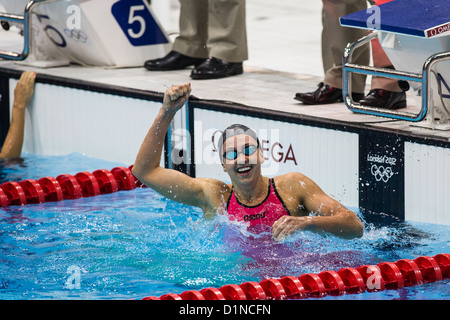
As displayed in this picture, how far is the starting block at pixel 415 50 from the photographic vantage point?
4.40 meters

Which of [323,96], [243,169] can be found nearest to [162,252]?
[243,169]

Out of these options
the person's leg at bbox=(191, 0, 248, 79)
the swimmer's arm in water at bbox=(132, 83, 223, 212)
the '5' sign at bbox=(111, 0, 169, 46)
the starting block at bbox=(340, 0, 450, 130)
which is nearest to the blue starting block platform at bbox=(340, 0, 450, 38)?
the starting block at bbox=(340, 0, 450, 130)

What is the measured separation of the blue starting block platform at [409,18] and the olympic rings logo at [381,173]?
66cm

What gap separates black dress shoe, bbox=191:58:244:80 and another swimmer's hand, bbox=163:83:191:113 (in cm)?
220

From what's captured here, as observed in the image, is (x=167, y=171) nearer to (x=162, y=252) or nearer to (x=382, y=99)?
(x=162, y=252)

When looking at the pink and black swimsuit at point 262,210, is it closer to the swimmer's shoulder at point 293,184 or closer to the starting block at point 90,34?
the swimmer's shoulder at point 293,184

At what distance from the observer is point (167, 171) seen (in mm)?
3965

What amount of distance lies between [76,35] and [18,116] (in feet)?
2.36

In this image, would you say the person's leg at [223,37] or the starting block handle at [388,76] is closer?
the starting block handle at [388,76]

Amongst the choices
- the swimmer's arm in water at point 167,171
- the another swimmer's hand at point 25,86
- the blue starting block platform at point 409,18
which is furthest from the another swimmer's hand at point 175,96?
the another swimmer's hand at point 25,86
